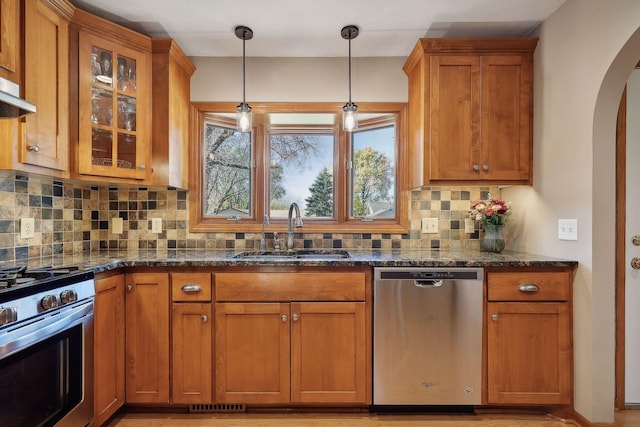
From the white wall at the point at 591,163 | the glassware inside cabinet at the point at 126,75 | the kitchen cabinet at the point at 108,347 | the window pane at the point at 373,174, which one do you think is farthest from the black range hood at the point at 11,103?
the white wall at the point at 591,163

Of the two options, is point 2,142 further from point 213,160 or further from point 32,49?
point 213,160

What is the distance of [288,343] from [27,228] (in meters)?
1.69

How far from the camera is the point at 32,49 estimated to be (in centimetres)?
160

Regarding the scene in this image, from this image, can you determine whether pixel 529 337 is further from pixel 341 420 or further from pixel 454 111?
pixel 454 111

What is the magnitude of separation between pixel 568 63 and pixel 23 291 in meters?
2.98

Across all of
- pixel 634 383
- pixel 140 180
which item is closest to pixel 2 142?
pixel 140 180

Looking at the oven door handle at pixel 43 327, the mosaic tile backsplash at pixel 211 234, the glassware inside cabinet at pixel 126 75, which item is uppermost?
the glassware inside cabinet at pixel 126 75

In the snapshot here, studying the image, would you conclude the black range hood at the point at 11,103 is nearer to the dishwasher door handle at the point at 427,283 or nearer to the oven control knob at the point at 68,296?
the oven control knob at the point at 68,296

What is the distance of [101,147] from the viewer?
1980mm

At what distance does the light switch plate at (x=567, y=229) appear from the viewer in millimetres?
1877

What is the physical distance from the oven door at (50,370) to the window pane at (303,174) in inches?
57.8

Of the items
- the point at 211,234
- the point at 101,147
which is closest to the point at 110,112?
the point at 101,147

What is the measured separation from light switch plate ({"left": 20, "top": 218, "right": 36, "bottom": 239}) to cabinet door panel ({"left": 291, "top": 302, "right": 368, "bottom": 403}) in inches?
63.9

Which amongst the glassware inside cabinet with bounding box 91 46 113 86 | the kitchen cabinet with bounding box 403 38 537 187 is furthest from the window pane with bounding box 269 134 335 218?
the glassware inside cabinet with bounding box 91 46 113 86
